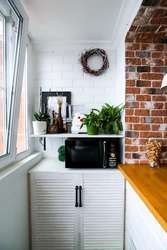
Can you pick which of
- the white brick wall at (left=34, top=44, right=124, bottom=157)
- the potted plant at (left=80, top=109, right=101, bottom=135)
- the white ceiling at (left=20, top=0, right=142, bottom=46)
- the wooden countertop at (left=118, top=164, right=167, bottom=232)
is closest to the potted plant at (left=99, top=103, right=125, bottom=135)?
the potted plant at (left=80, top=109, right=101, bottom=135)

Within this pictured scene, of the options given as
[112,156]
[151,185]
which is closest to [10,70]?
[112,156]

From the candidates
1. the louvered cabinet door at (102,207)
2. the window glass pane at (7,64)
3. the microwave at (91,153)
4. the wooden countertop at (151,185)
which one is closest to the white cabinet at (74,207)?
the louvered cabinet door at (102,207)

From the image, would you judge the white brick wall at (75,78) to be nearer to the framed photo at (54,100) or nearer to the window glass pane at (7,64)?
the framed photo at (54,100)

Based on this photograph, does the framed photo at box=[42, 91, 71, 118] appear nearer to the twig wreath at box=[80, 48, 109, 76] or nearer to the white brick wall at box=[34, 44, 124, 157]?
the white brick wall at box=[34, 44, 124, 157]

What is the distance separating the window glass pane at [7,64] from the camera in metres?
1.34

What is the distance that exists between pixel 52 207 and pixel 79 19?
2.11 m

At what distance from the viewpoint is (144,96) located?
1683 mm

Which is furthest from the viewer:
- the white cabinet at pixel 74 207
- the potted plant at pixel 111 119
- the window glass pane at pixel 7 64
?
the potted plant at pixel 111 119

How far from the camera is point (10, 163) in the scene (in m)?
1.46

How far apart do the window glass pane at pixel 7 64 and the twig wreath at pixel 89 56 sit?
870 millimetres

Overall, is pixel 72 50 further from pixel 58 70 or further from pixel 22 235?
pixel 22 235

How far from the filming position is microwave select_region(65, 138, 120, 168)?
5.53 ft

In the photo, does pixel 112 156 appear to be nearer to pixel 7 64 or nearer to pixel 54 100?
pixel 54 100

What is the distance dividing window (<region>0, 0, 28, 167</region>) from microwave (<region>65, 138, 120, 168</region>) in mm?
612
